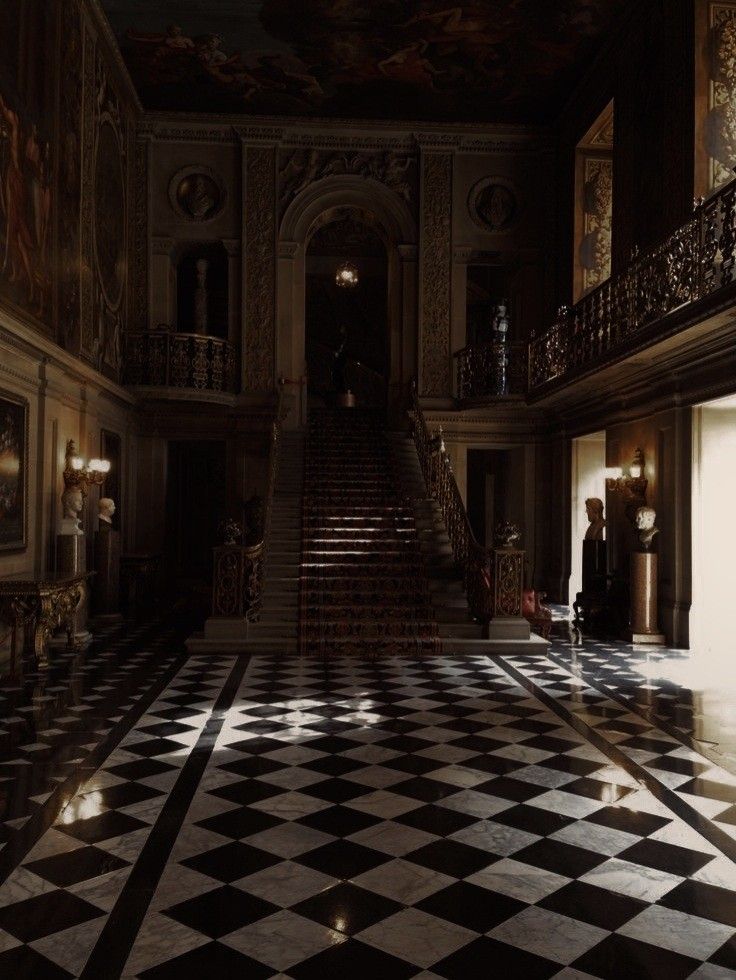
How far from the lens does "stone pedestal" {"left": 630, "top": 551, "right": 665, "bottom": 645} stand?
407 inches

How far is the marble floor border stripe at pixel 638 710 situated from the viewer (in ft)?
18.5

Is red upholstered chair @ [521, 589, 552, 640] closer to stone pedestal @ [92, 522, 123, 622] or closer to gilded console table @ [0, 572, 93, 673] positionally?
gilded console table @ [0, 572, 93, 673]

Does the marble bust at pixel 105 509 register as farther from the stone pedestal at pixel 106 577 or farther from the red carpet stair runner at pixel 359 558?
the red carpet stair runner at pixel 359 558

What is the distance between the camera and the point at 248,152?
52.4 feet

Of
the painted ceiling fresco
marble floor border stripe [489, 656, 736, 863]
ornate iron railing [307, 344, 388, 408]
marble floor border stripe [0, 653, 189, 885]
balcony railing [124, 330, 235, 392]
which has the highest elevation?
the painted ceiling fresco

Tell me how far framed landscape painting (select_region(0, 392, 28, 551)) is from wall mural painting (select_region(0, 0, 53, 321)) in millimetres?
1088

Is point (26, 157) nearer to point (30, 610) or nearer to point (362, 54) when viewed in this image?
point (30, 610)

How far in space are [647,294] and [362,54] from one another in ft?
22.5

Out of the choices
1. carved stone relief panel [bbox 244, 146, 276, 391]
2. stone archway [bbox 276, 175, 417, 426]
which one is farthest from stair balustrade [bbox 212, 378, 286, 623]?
carved stone relief panel [bbox 244, 146, 276, 391]

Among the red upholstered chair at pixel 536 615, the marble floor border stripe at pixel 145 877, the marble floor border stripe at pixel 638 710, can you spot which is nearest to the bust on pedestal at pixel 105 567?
the red upholstered chair at pixel 536 615

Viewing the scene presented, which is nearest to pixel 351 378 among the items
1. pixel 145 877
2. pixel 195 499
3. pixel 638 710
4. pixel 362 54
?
pixel 195 499

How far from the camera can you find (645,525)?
10.5 metres

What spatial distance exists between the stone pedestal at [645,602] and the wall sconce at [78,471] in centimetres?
680

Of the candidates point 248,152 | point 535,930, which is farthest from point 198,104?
point 535,930
